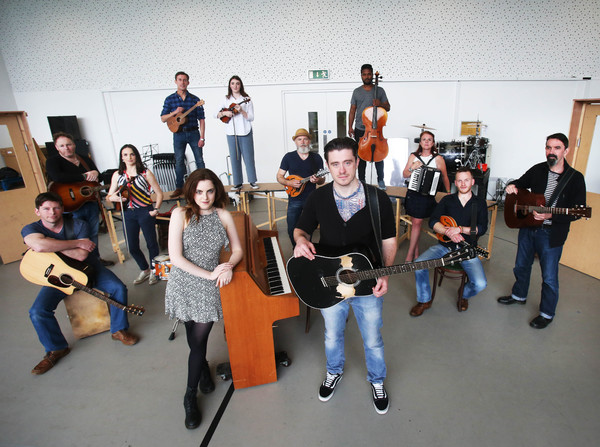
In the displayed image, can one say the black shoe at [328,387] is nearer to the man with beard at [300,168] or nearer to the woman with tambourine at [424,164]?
the man with beard at [300,168]

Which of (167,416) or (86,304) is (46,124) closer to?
(86,304)

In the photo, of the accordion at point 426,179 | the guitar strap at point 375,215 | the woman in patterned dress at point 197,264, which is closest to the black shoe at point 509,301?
the accordion at point 426,179

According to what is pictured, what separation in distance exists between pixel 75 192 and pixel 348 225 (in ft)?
12.1

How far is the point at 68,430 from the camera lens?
89.4 inches

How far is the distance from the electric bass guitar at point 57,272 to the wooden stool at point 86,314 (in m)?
0.28

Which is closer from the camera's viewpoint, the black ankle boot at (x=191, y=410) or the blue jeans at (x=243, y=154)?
the black ankle boot at (x=191, y=410)

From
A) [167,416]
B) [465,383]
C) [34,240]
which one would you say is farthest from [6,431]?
[465,383]

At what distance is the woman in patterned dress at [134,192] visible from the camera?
3.81 meters

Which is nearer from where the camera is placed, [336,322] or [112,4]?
[336,322]

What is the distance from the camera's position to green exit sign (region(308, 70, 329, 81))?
760 centimetres

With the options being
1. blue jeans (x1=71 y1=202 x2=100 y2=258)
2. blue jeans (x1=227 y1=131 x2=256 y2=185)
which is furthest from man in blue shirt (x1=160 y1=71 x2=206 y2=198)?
blue jeans (x1=71 y1=202 x2=100 y2=258)

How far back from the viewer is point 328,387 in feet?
7.91

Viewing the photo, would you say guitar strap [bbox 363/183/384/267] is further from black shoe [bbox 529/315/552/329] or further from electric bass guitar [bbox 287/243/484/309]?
black shoe [bbox 529/315/552/329]

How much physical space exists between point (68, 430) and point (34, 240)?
1.48 metres
